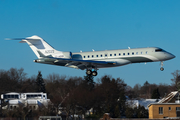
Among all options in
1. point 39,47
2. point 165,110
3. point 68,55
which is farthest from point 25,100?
point 165,110

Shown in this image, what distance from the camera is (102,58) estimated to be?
120 feet

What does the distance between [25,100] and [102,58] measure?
32.3m

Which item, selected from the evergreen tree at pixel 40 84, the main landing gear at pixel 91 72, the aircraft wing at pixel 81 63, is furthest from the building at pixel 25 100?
the main landing gear at pixel 91 72

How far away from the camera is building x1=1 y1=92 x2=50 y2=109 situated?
60.1 metres

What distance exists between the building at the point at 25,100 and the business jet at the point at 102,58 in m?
20.5

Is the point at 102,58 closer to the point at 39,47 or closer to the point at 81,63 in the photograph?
the point at 81,63

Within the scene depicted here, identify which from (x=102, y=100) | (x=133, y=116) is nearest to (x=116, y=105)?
(x=102, y=100)

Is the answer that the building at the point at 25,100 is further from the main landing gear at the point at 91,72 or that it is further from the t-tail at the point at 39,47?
the main landing gear at the point at 91,72

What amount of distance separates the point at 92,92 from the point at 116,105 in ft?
19.3

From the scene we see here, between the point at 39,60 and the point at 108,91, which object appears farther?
the point at 108,91

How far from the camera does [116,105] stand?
60969 millimetres

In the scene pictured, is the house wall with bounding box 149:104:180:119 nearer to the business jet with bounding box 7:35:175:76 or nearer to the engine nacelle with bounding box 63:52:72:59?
the business jet with bounding box 7:35:175:76

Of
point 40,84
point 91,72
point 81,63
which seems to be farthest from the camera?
point 40,84

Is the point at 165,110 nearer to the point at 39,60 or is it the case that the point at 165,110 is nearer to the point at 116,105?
the point at 116,105
